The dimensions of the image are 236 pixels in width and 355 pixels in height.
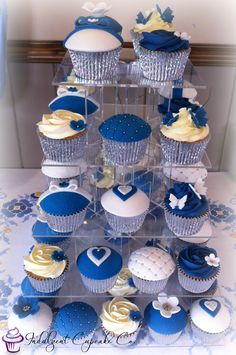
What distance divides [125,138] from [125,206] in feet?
0.65

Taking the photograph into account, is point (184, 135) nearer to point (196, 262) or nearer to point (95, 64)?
point (95, 64)

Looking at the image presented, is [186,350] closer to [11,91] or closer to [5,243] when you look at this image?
[5,243]

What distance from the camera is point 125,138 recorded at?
1.13 meters

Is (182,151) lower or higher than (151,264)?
higher

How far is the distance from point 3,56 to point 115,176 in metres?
0.56

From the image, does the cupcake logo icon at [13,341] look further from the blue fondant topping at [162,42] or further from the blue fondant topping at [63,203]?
the blue fondant topping at [162,42]

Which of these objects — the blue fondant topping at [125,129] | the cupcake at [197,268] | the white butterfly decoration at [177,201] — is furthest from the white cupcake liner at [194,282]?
the blue fondant topping at [125,129]

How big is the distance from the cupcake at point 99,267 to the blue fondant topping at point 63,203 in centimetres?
15

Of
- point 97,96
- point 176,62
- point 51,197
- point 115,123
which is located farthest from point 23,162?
point 176,62

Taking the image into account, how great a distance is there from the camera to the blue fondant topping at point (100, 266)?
4.14ft

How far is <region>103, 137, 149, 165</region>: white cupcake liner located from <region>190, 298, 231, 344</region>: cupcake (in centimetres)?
50

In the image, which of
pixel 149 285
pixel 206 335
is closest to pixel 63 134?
pixel 149 285

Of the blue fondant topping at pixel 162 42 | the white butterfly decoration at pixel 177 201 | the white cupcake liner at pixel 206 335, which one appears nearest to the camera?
the blue fondant topping at pixel 162 42

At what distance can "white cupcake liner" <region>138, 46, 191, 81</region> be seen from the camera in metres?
1.09
